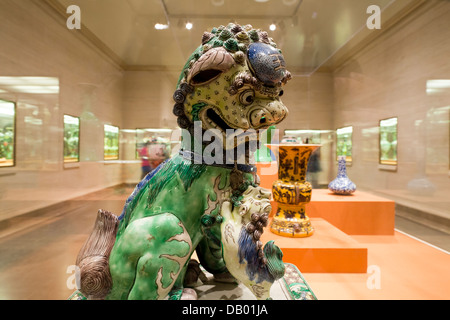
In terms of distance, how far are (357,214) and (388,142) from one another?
0.80 m

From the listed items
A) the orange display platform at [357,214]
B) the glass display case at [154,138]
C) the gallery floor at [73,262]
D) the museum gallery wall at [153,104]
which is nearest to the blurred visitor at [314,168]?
the museum gallery wall at [153,104]

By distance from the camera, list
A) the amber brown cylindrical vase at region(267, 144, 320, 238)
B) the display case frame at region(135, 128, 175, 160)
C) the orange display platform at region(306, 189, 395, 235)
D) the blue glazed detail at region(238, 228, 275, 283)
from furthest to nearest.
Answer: the orange display platform at region(306, 189, 395, 235) < the amber brown cylindrical vase at region(267, 144, 320, 238) < the display case frame at region(135, 128, 175, 160) < the blue glazed detail at region(238, 228, 275, 283)

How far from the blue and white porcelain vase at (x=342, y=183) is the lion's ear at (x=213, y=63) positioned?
7.11 feet

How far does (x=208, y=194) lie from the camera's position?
806 mm

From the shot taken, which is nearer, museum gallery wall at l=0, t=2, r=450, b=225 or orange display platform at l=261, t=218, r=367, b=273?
museum gallery wall at l=0, t=2, r=450, b=225

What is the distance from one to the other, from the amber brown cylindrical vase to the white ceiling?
86cm

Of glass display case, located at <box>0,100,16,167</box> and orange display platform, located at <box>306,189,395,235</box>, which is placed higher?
glass display case, located at <box>0,100,16,167</box>

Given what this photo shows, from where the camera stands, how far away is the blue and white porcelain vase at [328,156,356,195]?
2.54m

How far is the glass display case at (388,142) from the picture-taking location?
2.31 meters

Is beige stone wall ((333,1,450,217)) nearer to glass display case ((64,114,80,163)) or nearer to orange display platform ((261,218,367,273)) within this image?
orange display platform ((261,218,367,273))

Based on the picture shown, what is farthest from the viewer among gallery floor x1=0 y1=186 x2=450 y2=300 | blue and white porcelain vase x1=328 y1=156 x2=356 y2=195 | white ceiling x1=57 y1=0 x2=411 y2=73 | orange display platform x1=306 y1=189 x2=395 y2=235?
blue and white porcelain vase x1=328 y1=156 x2=356 y2=195

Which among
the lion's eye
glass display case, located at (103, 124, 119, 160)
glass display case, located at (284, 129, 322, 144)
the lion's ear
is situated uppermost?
the lion's ear

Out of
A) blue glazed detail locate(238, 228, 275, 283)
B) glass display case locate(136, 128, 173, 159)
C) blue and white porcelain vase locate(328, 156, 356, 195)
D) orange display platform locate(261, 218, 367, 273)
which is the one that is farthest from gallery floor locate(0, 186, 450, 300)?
blue glazed detail locate(238, 228, 275, 283)

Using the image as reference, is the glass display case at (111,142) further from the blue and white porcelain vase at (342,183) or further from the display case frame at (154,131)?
the blue and white porcelain vase at (342,183)
